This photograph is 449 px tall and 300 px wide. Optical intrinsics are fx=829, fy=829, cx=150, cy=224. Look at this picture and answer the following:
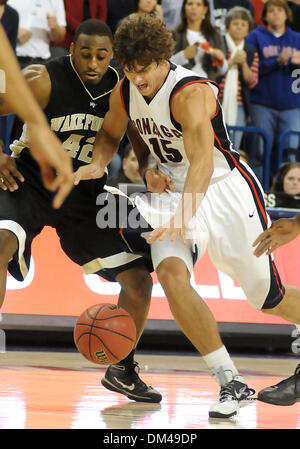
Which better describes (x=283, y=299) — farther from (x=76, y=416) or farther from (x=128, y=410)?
(x=76, y=416)

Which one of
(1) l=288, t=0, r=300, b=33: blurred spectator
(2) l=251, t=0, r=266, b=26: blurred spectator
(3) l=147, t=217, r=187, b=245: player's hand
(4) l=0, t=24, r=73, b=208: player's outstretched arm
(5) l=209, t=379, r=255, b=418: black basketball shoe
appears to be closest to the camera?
(4) l=0, t=24, r=73, b=208: player's outstretched arm

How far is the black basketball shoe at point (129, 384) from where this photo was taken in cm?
524

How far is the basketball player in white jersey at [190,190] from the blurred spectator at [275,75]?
489 centimetres

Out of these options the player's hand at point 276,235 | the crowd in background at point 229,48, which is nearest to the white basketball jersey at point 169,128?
the player's hand at point 276,235

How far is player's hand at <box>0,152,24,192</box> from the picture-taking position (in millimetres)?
5266

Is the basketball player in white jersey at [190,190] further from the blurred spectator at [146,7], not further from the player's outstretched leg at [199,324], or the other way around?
the blurred spectator at [146,7]

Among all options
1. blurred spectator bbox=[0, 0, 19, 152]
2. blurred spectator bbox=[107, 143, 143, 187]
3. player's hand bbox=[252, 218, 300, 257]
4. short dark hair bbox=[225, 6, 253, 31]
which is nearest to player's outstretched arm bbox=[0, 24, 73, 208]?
player's hand bbox=[252, 218, 300, 257]

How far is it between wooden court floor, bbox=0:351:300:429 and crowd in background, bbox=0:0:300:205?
8.30 feet

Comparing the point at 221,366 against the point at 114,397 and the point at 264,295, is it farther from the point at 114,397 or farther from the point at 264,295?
the point at 114,397

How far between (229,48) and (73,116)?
483 centimetres

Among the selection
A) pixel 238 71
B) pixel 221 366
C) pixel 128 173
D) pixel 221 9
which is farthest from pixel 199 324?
pixel 221 9

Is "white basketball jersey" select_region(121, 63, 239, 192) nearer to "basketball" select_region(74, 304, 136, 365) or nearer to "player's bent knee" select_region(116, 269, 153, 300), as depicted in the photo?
"player's bent knee" select_region(116, 269, 153, 300)

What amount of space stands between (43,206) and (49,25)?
4088 mm
